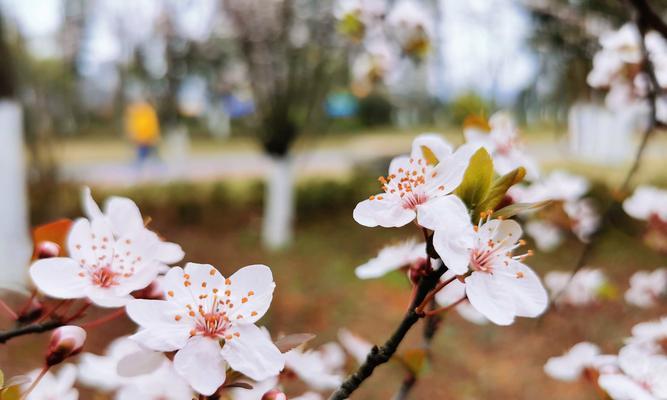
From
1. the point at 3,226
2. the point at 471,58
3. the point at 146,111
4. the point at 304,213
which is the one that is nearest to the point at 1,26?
the point at 3,226

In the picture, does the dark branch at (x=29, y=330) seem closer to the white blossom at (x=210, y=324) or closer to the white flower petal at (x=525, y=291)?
the white blossom at (x=210, y=324)

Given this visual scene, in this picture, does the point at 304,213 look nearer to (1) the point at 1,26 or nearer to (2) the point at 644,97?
(1) the point at 1,26

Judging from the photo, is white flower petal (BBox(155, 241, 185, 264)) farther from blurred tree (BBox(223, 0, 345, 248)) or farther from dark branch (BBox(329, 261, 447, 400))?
blurred tree (BBox(223, 0, 345, 248))

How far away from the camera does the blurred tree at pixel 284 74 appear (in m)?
4.96

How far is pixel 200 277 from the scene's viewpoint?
0.48 metres

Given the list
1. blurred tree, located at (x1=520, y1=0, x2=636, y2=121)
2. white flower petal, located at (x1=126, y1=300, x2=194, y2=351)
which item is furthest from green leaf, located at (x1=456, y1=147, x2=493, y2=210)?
blurred tree, located at (x1=520, y1=0, x2=636, y2=121)

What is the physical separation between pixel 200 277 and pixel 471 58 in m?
5.68

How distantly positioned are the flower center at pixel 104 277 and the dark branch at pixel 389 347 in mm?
212

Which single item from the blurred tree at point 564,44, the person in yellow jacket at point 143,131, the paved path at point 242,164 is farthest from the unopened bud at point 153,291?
the person in yellow jacket at point 143,131

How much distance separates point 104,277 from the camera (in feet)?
1.68

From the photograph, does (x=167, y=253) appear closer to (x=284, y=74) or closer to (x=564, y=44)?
(x=564, y=44)

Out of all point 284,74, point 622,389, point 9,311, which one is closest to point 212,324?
point 9,311

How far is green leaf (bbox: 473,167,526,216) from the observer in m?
0.46

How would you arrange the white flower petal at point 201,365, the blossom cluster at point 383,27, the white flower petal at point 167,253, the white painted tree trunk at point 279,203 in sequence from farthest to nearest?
the white painted tree trunk at point 279,203
the blossom cluster at point 383,27
the white flower petal at point 167,253
the white flower petal at point 201,365
